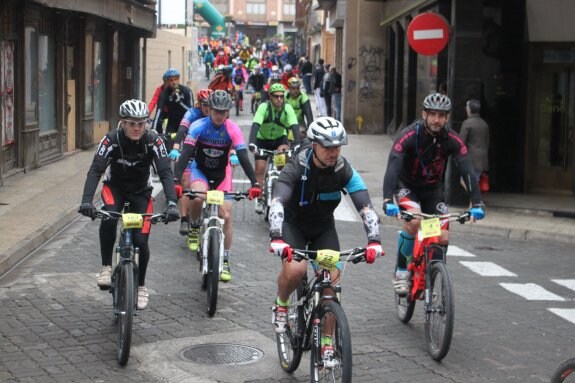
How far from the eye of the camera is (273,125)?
1421 cm

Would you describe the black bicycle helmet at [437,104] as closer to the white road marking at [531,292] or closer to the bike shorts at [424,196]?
the bike shorts at [424,196]

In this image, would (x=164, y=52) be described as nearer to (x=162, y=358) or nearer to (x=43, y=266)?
(x=43, y=266)

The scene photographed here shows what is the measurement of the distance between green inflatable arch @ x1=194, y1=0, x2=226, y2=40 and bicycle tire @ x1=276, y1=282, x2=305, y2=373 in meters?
58.2

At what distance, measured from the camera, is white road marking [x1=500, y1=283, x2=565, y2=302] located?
10.1 metres

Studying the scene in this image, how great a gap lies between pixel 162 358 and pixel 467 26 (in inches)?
410

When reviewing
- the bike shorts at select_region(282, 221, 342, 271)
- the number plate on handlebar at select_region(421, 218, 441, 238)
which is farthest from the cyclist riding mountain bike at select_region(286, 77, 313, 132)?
the bike shorts at select_region(282, 221, 342, 271)

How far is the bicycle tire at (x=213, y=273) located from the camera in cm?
877

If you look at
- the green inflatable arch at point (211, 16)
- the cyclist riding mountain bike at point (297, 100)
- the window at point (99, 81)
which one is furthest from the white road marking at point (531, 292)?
the green inflatable arch at point (211, 16)

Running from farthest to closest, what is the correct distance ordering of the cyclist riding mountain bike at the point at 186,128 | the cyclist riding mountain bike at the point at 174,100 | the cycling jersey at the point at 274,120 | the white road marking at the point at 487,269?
1. the cyclist riding mountain bike at the point at 174,100
2. the cycling jersey at the point at 274,120
3. the cyclist riding mountain bike at the point at 186,128
4. the white road marking at the point at 487,269

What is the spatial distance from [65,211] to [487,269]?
600cm

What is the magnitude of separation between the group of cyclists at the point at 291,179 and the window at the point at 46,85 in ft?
30.3

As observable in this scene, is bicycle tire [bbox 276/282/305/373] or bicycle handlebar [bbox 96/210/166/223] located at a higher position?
bicycle handlebar [bbox 96/210/166/223]

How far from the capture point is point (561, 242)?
13977 mm

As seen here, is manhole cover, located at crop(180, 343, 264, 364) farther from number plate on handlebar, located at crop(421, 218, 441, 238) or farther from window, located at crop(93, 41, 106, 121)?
window, located at crop(93, 41, 106, 121)
